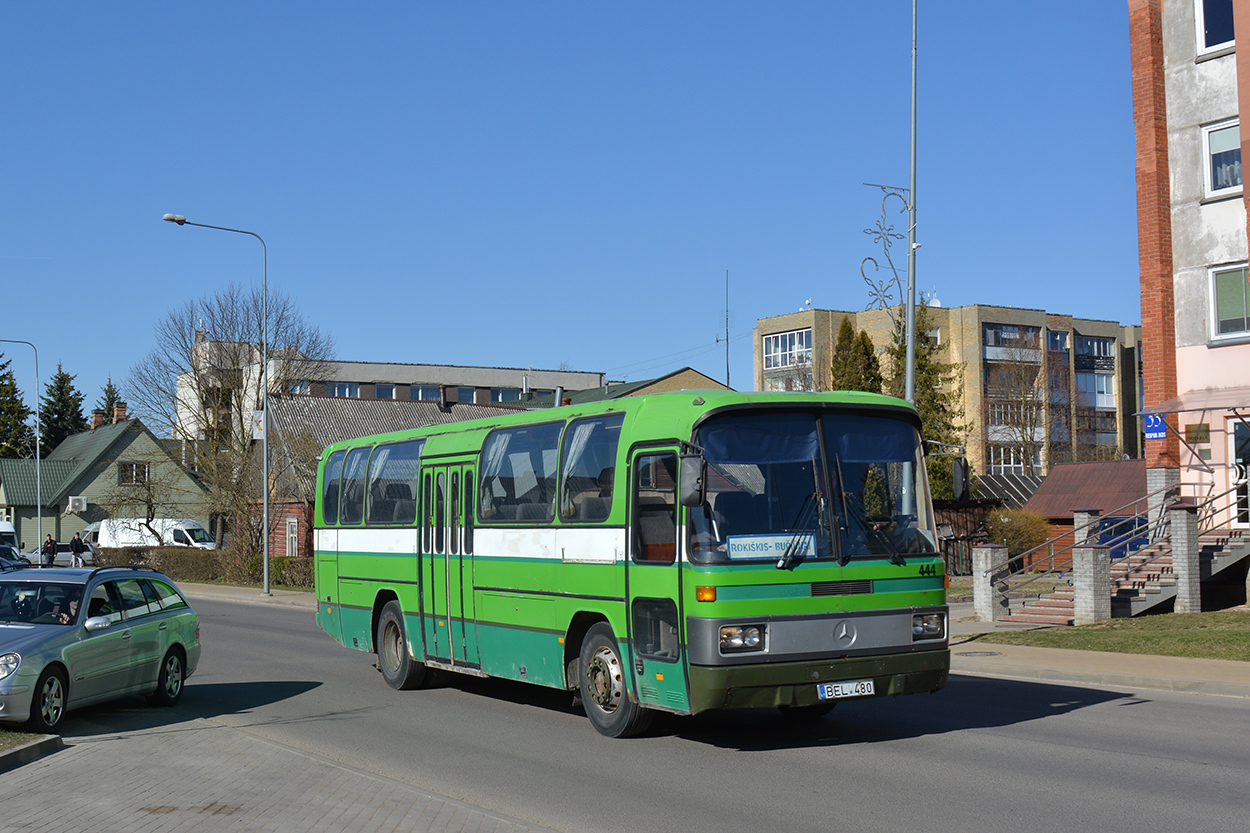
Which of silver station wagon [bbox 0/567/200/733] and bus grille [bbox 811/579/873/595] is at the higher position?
bus grille [bbox 811/579/873/595]

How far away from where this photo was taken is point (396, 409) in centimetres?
6594

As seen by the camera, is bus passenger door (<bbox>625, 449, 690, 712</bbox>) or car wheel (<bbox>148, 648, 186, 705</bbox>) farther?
car wheel (<bbox>148, 648, 186, 705</bbox>)

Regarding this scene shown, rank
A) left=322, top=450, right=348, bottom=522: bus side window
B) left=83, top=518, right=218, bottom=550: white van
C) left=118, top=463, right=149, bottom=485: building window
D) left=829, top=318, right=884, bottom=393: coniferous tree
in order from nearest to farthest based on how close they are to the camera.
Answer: left=322, top=450, right=348, bottom=522: bus side window → left=829, top=318, right=884, bottom=393: coniferous tree → left=118, top=463, right=149, bottom=485: building window → left=83, top=518, right=218, bottom=550: white van

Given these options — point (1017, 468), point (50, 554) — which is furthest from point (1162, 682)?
point (1017, 468)

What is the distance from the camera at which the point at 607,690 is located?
440 inches

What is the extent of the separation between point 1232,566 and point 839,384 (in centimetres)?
2791

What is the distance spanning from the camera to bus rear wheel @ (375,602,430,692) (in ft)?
49.3

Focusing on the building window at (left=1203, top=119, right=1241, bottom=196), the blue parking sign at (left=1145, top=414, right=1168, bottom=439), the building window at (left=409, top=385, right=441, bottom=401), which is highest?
the building window at (left=409, top=385, right=441, bottom=401)

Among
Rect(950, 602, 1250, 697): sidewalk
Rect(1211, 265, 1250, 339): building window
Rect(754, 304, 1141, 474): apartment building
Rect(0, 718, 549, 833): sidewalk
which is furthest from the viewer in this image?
Rect(754, 304, 1141, 474): apartment building

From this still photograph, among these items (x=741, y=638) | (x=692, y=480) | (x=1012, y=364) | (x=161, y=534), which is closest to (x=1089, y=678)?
(x=741, y=638)

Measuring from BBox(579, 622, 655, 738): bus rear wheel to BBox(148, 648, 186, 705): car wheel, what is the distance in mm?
5127

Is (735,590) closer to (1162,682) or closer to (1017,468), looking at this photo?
(1162,682)

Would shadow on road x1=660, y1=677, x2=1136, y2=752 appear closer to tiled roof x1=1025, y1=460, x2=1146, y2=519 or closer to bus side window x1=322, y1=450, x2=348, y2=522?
bus side window x1=322, y1=450, x2=348, y2=522

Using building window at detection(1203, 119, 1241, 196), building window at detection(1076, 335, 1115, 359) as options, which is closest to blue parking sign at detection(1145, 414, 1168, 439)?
building window at detection(1203, 119, 1241, 196)
